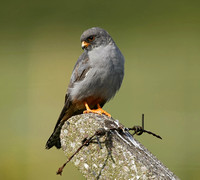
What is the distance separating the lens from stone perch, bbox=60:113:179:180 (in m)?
1.53

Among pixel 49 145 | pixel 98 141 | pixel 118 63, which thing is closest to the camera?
pixel 98 141

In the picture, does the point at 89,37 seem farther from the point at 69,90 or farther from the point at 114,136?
the point at 114,136

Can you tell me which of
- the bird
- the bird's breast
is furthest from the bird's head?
the bird's breast

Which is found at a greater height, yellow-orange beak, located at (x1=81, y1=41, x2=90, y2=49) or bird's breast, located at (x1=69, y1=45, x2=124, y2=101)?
yellow-orange beak, located at (x1=81, y1=41, x2=90, y2=49)

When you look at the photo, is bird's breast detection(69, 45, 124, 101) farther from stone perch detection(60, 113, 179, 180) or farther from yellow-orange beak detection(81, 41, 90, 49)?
stone perch detection(60, 113, 179, 180)

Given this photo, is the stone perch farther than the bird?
No

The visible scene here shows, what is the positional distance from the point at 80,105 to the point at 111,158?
5.63 ft

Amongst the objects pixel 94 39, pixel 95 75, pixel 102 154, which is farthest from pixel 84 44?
pixel 102 154

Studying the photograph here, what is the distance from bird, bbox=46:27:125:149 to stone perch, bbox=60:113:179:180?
1.05m

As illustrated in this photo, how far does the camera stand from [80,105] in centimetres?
324

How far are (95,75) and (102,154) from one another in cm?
148

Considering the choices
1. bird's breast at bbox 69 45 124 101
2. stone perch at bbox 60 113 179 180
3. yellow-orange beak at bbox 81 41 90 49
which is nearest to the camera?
stone perch at bbox 60 113 179 180

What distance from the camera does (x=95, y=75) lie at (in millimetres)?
2998

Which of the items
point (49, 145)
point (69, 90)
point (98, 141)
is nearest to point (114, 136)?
point (98, 141)
